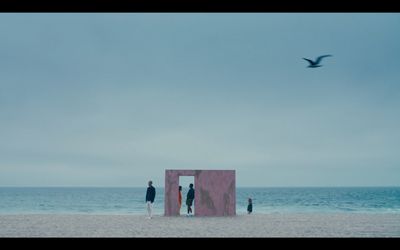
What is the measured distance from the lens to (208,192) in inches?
727

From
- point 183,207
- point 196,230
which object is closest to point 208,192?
point 196,230

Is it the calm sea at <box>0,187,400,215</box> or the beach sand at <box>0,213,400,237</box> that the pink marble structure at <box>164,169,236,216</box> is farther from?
the calm sea at <box>0,187,400,215</box>

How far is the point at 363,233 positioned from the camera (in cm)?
1210

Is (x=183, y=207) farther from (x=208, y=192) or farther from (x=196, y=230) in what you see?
(x=196, y=230)

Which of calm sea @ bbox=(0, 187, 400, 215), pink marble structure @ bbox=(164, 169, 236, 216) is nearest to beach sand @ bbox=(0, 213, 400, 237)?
pink marble structure @ bbox=(164, 169, 236, 216)

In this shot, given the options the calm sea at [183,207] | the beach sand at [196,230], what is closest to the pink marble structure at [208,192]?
the beach sand at [196,230]

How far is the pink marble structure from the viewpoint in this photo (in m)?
18.4

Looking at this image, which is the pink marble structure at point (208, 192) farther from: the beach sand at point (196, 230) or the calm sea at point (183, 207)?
the calm sea at point (183, 207)

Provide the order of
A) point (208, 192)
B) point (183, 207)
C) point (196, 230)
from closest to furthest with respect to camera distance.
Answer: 1. point (196, 230)
2. point (208, 192)
3. point (183, 207)

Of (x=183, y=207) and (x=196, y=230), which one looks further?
(x=183, y=207)

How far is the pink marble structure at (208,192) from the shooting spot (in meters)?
18.4
